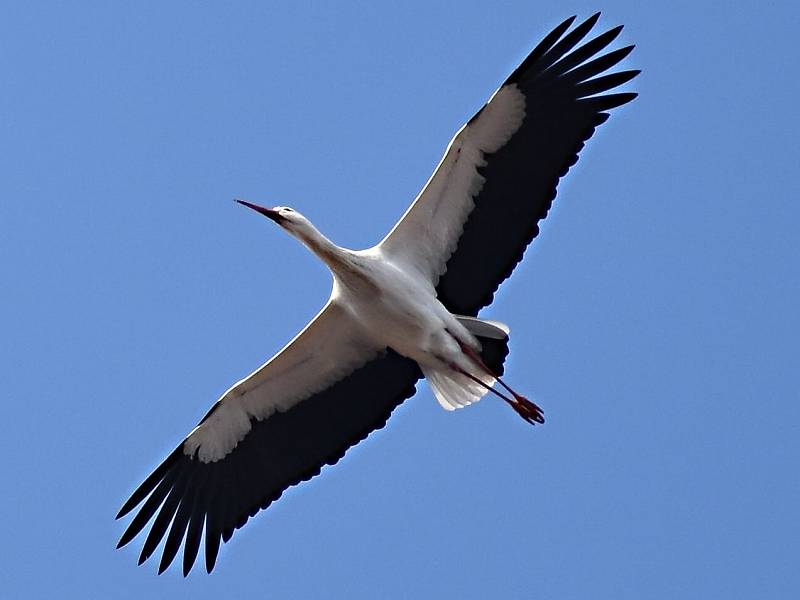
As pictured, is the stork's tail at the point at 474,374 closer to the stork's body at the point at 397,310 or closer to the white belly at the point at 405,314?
the stork's body at the point at 397,310

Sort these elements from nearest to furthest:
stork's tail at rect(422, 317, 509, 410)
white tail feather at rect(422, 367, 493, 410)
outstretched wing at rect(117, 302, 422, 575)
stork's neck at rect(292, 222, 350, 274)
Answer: stork's neck at rect(292, 222, 350, 274) → stork's tail at rect(422, 317, 509, 410) → white tail feather at rect(422, 367, 493, 410) → outstretched wing at rect(117, 302, 422, 575)

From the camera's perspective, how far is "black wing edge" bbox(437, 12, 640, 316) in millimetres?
12312

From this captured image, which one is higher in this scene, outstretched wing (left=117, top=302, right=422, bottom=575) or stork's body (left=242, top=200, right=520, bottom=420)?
stork's body (left=242, top=200, right=520, bottom=420)

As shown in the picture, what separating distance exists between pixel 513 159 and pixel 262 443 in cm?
292

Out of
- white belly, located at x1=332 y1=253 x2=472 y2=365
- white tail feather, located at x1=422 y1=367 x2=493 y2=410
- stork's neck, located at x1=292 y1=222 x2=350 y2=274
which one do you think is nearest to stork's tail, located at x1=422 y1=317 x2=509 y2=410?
white tail feather, located at x1=422 y1=367 x2=493 y2=410

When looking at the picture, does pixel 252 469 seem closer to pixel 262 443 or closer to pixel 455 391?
pixel 262 443

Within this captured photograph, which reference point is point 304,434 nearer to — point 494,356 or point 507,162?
point 494,356

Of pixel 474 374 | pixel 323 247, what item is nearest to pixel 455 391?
pixel 474 374

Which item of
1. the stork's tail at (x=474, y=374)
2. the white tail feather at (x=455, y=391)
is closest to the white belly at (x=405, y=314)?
the stork's tail at (x=474, y=374)

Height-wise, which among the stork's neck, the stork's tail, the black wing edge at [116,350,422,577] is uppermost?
the stork's neck

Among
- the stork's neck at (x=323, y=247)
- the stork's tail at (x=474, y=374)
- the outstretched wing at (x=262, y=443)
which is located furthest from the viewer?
the outstretched wing at (x=262, y=443)

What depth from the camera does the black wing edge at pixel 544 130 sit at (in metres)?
12.3

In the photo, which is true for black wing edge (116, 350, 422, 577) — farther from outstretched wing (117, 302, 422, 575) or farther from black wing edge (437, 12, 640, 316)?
black wing edge (437, 12, 640, 316)

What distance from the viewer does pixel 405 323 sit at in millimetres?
12328
